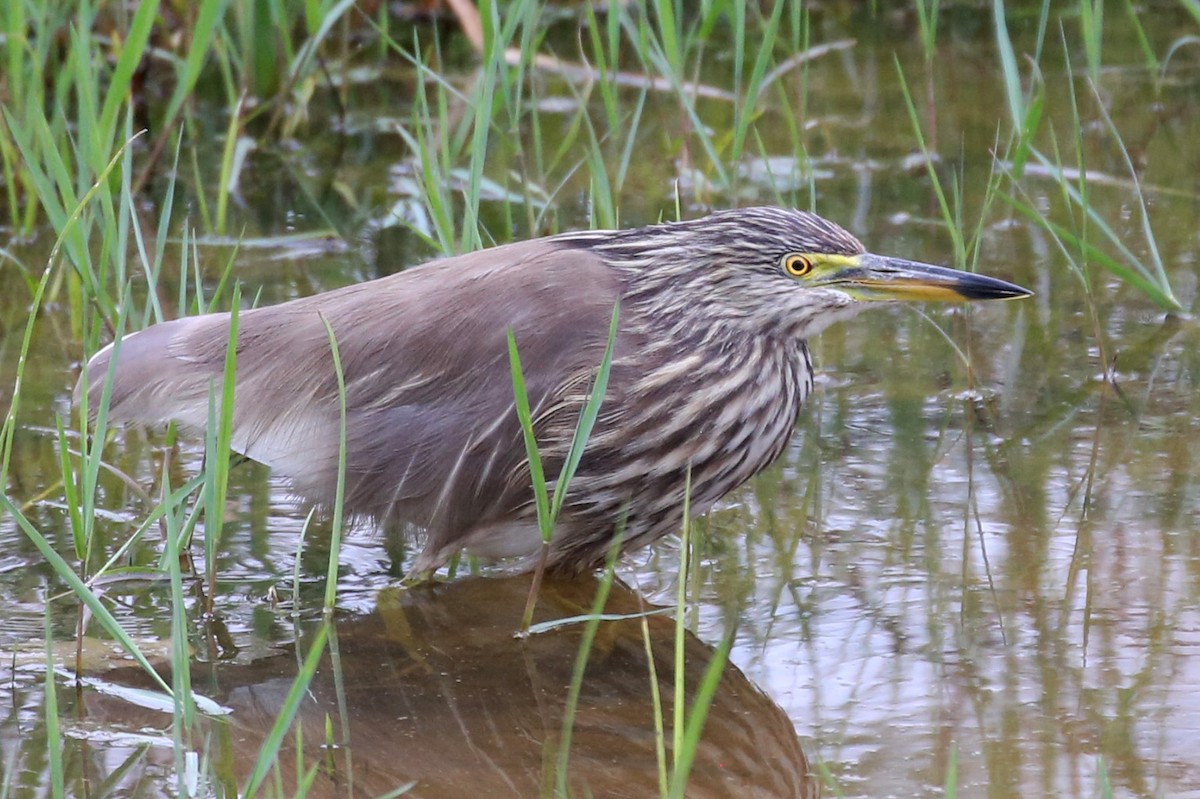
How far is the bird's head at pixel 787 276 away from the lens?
153 inches

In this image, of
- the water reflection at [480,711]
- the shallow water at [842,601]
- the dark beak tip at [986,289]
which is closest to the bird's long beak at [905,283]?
the dark beak tip at [986,289]

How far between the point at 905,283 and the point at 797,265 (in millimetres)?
240

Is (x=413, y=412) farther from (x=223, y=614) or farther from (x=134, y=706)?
(x=134, y=706)

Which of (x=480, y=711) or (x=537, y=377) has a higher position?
(x=537, y=377)

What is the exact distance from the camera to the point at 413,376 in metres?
3.81

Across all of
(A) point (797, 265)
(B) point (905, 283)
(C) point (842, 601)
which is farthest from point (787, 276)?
(C) point (842, 601)

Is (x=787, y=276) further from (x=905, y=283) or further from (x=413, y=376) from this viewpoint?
(x=413, y=376)

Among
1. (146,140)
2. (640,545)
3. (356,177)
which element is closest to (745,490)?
(640,545)

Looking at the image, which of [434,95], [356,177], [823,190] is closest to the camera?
[823,190]

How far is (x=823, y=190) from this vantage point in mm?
6105

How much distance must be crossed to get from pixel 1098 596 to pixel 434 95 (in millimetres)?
4560

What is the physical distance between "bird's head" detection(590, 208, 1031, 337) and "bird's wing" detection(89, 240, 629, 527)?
0.55ft

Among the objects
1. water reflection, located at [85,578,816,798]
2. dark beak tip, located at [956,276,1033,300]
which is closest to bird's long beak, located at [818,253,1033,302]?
dark beak tip, located at [956,276,1033,300]

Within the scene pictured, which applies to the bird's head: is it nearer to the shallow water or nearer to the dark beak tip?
the dark beak tip
